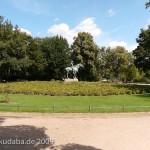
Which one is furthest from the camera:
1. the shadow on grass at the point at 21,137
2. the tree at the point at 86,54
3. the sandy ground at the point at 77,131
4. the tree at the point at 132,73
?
the tree at the point at 132,73

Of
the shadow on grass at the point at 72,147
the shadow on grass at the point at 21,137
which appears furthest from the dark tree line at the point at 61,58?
the shadow on grass at the point at 72,147

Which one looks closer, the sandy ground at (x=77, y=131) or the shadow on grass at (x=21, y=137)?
the shadow on grass at (x=21, y=137)

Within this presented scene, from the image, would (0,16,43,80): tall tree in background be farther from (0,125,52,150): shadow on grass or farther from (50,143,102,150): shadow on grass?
(50,143,102,150): shadow on grass

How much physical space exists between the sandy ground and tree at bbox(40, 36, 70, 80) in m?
49.8

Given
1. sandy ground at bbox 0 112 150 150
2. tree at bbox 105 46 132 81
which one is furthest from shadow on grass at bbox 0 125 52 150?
tree at bbox 105 46 132 81

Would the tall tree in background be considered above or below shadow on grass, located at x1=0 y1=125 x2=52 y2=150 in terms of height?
above

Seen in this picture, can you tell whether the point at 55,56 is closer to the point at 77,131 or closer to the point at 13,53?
the point at 13,53

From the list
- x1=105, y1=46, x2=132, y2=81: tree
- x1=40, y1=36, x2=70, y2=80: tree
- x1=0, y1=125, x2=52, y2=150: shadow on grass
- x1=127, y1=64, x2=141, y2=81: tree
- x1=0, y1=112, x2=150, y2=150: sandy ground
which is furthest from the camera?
x1=127, y1=64, x2=141, y2=81: tree

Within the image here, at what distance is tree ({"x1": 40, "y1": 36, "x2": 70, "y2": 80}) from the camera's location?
234 feet

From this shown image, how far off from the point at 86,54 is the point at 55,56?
1059 centimetres

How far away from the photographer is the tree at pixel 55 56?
7119 cm

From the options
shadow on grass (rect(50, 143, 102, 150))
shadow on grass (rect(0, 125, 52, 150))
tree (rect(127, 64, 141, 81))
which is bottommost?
shadow on grass (rect(50, 143, 102, 150))

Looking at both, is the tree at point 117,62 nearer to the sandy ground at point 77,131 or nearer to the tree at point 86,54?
the tree at point 86,54

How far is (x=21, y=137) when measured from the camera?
45.7ft
